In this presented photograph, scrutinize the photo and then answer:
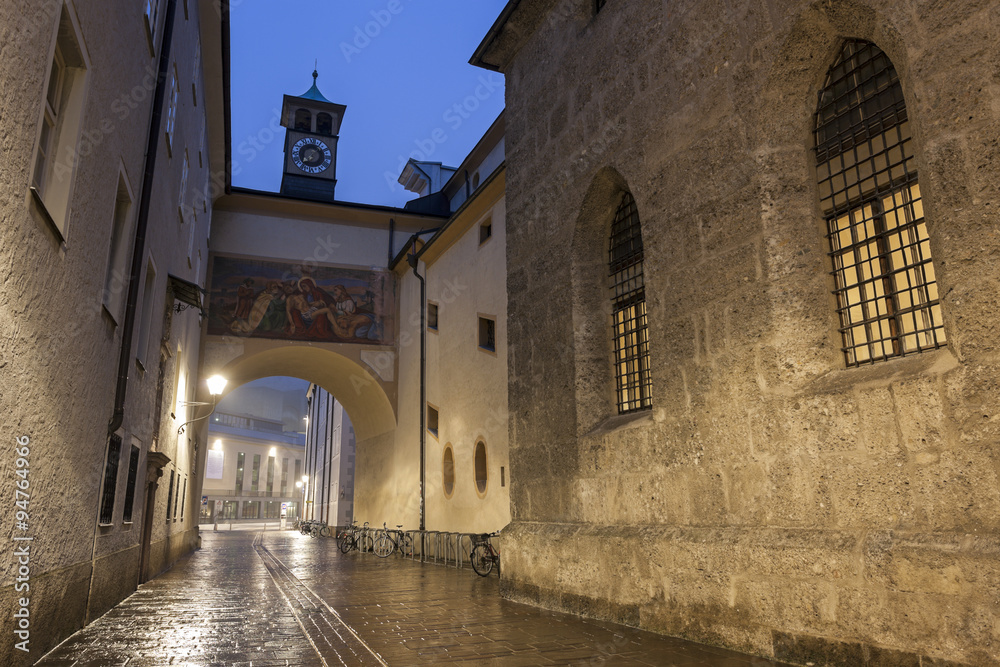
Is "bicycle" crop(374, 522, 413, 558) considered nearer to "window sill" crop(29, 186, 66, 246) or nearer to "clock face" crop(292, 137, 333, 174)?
"window sill" crop(29, 186, 66, 246)

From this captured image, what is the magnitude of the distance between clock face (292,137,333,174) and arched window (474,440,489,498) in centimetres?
1807

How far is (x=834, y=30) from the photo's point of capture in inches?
202

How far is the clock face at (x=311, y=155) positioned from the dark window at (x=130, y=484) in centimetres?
2181

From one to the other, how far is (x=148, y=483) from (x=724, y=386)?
8626 millimetres

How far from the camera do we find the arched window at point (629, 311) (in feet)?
23.8

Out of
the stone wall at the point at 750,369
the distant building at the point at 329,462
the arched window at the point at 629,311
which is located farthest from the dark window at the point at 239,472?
the arched window at the point at 629,311

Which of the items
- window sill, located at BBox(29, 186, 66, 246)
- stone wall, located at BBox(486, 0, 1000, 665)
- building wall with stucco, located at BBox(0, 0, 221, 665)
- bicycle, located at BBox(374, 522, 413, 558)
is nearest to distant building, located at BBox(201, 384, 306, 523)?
bicycle, located at BBox(374, 522, 413, 558)

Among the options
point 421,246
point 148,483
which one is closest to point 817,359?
point 148,483

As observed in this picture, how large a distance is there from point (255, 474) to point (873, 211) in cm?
8212

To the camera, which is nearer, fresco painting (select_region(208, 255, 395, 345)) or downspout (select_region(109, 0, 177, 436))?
downspout (select_region(109, 0, 177, 436))

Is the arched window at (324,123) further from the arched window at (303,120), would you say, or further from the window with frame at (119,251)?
the window with frame at (119,251)

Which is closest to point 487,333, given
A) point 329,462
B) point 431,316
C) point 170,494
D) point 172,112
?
point 431,316

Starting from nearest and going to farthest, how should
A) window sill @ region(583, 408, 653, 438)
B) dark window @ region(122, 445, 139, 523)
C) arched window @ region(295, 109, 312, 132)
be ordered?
window sill @ region(583, 408, 653, 438) < dark window @ region(122, 445, 139, 523) < arched window @ region(295, 109, 312, 132)

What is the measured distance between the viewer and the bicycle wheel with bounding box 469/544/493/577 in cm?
1239
